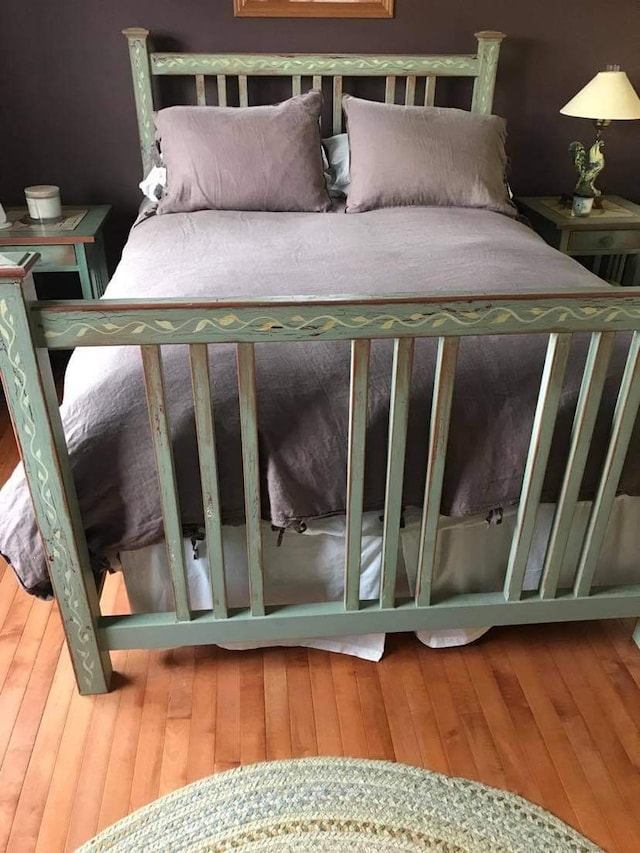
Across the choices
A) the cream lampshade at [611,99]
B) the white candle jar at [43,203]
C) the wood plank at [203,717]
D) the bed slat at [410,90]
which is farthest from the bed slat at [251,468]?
the cream lampshade at [611,99]

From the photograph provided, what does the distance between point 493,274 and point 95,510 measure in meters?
1.15

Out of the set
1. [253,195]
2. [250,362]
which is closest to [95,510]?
[250,362]

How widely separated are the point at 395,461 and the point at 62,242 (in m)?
1.74

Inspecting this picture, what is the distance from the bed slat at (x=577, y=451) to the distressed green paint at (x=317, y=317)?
0.26 feet

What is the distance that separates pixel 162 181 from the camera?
2.62 m

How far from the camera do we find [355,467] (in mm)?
1360

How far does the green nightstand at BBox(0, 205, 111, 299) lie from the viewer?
250cm

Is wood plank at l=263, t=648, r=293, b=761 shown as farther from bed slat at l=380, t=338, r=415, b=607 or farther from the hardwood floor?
bed slat at l=380, t=338, r=415, b=607

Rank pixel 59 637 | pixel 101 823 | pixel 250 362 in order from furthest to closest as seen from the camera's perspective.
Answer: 1. pixel 59 637
2. pixel 101 823
3. pixel 250 362

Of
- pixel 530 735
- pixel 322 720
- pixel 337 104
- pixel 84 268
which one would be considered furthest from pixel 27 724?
pixel 337 104

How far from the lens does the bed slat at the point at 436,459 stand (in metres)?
1.27

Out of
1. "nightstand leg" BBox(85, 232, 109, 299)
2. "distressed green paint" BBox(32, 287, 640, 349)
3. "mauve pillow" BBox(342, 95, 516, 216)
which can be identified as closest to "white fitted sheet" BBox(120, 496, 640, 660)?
"distressed green paint" BBox(32, 287, 640, 349)

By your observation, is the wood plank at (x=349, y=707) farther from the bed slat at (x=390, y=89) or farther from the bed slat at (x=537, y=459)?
the bed slat at (x=390, y=89)

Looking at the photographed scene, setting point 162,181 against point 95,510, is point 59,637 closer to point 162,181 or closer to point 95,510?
point 95,510
